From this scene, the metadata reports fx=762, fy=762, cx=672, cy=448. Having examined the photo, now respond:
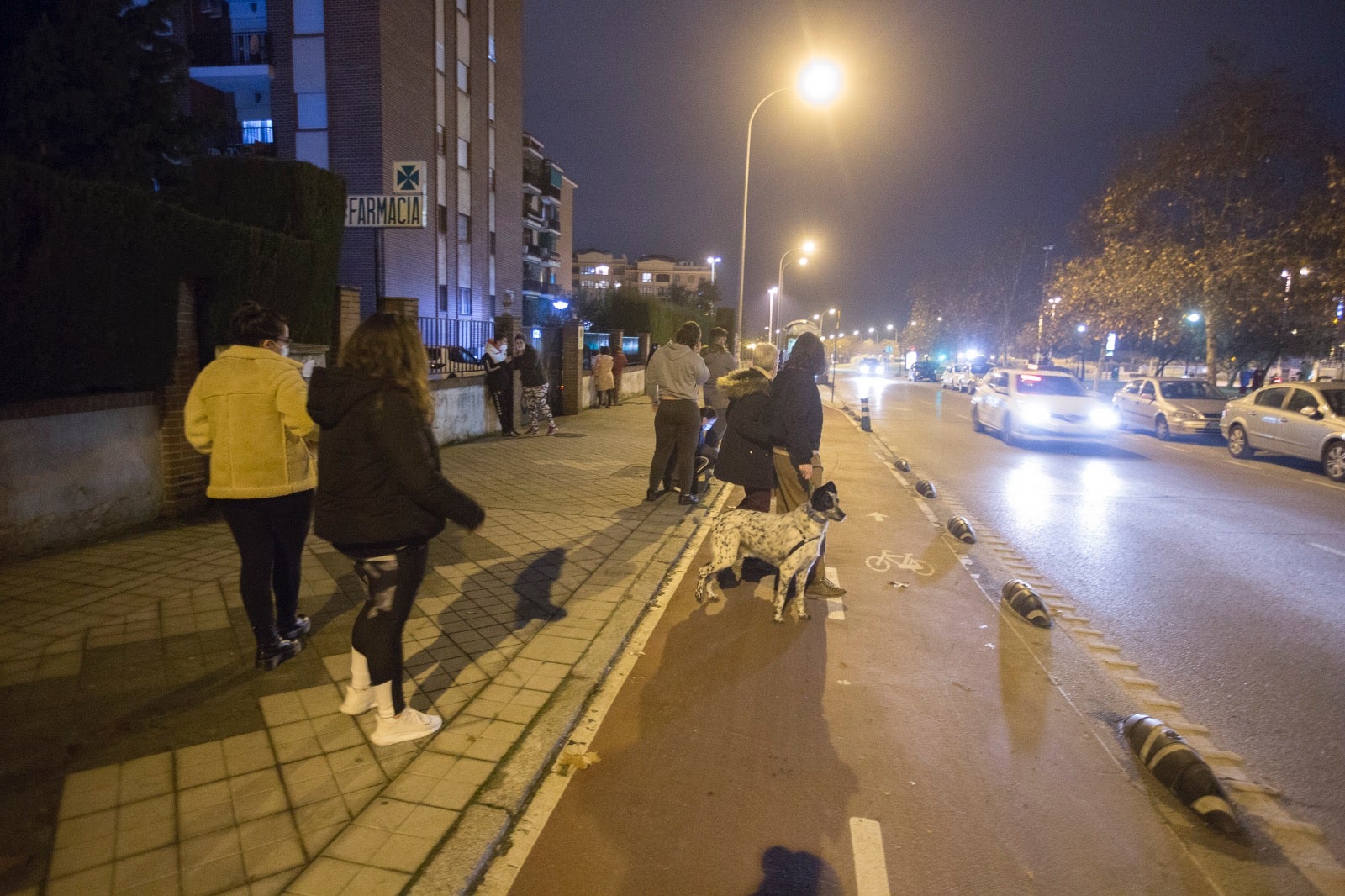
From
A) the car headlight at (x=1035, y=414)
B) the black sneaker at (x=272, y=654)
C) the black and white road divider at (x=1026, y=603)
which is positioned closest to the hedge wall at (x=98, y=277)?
the black sneaker at (x=272, y=654)

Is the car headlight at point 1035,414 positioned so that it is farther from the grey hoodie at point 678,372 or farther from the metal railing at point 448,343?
the metal railing at point 448,343

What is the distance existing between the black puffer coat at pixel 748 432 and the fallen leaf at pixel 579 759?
2799mm

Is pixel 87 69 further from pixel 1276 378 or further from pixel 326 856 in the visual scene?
pixel 1276 378

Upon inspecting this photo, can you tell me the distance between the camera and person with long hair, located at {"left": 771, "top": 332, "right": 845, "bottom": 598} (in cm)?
578

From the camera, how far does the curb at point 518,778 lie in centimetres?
273

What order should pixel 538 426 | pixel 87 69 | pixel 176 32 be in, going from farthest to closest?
pixel 176 32, pixel 538 426, pixel 87 69

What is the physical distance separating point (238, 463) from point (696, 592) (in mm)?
3258

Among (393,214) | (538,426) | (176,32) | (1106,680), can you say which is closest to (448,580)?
(1106,680)

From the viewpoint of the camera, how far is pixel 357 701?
3730mm

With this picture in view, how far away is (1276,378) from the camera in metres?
42.3

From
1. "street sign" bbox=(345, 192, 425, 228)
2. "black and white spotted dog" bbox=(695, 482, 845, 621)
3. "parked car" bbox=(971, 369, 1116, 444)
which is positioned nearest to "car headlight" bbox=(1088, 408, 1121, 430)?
"parked car" bbox=(971, 369, 1116, 444)

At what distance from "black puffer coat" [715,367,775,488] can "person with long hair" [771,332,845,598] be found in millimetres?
87

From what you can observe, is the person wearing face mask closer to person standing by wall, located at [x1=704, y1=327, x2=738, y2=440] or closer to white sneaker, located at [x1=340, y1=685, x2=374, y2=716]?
white sneaker, located at [x1=340, y1=685, x2=374, y2=716]

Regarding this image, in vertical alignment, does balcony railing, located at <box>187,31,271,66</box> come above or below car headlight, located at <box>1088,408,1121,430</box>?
above
